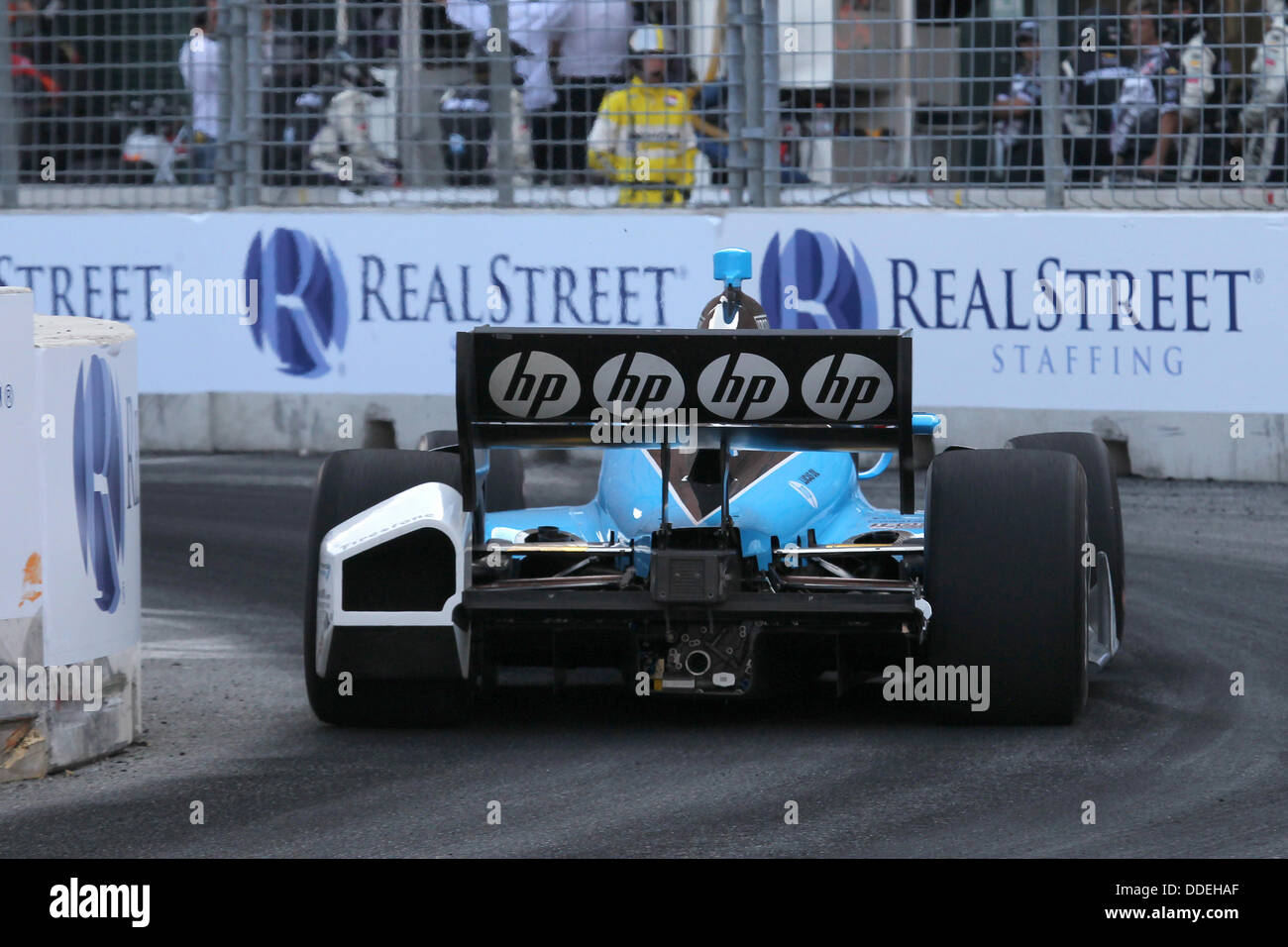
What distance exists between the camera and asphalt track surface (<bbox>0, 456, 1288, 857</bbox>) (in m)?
5.41

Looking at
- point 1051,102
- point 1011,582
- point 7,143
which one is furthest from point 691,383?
point 7,143

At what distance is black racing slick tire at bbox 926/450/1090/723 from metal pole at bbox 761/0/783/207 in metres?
5.59

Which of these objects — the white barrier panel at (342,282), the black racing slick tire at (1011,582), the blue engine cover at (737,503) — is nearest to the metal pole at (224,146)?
the white barrier panel at (342,282)

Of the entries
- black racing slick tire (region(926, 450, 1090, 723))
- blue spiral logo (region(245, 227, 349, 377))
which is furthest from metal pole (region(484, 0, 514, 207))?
black racing slick tire (region(926, 450, 1090, 723))

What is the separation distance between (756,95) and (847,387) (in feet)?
19.1

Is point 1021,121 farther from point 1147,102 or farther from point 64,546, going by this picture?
point 64,546

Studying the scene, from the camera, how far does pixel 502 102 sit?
12.2 m

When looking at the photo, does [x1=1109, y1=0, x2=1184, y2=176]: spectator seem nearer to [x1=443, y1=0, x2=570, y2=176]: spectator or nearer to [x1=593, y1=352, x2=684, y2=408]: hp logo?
[x1=443, y1=0, x2=570, y2=176]: spectator

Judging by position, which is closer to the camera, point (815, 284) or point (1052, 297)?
point (1052, 297)

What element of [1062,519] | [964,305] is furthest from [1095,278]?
[1062,519]

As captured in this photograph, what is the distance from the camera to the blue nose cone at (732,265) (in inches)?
289
